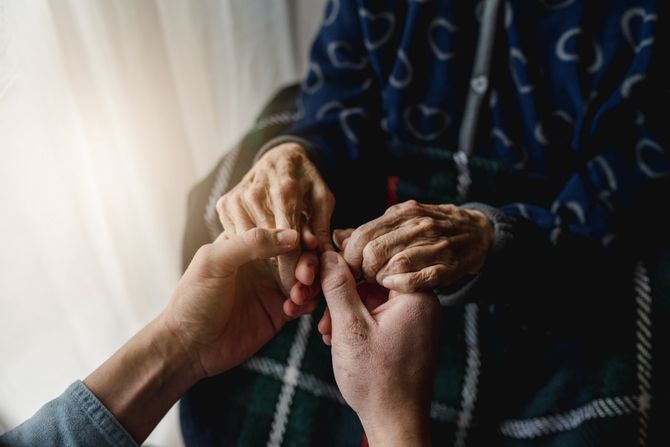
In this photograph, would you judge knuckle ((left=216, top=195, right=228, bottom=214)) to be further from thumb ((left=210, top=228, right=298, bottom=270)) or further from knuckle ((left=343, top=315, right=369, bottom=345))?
knuckle ((left=343, top=315, right=369, bottom=345))

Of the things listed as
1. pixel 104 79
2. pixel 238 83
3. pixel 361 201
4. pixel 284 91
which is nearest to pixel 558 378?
pixel 361 201

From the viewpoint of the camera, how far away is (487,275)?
0.67 m

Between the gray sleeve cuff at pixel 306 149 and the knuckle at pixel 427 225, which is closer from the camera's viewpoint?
the knuckle at pixel 427 225

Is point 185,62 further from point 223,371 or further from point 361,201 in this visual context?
point 223,371

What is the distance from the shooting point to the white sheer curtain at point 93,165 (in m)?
0.62

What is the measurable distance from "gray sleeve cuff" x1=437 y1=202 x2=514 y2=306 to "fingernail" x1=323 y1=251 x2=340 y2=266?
0.57ft

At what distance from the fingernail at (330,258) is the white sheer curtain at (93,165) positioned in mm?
317

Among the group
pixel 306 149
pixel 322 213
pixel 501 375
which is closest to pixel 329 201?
pixel 322 213

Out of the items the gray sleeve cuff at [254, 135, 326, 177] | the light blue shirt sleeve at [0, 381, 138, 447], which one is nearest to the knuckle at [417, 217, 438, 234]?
the gray sleeve cuff at [254, 135, 326, 177]

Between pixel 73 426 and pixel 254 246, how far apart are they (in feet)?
0.88

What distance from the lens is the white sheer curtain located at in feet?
2.05

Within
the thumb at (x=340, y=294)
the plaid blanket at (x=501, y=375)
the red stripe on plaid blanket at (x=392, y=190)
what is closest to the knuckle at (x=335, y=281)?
the thumb at (x=340, y=294)

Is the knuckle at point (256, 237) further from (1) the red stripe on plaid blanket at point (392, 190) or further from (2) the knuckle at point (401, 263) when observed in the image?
(1) the red stripe on plaid blanket at point (392, 190)

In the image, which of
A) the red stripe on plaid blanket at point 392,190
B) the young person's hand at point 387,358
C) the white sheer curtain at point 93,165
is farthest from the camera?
the red stripe on plaid blanket at point 392,190
